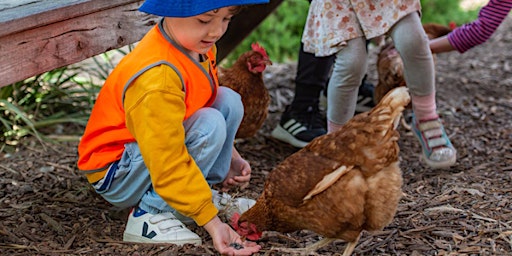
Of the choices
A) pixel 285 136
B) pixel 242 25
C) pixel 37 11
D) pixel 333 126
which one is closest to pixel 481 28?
pixel 333 126

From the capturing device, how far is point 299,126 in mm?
4094

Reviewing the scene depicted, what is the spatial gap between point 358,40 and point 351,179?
119cm

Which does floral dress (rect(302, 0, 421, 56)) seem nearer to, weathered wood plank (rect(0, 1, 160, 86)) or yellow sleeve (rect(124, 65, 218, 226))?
weathered wood plank (rect(0, 1, 160, 86))

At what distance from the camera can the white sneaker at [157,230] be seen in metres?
2.65

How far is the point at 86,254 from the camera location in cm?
263

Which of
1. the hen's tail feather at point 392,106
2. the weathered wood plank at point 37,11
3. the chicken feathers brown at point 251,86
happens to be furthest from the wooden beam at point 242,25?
the hen's tail feather at point 392,106

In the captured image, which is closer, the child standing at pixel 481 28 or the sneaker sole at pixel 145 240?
the sneaker sole at pixel 145 240

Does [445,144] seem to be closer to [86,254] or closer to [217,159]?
[217,159]

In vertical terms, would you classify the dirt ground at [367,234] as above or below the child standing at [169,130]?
below

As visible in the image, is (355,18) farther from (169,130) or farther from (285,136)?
(169,130)

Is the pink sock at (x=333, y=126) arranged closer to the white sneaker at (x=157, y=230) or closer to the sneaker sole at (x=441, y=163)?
the sneaker sole at (x=441, y=163)

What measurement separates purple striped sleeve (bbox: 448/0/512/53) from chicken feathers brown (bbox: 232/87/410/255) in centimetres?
152

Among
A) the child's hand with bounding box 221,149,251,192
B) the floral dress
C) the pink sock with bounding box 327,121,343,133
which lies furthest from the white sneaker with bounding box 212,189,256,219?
the floral dress

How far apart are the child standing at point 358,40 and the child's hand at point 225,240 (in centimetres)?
116
